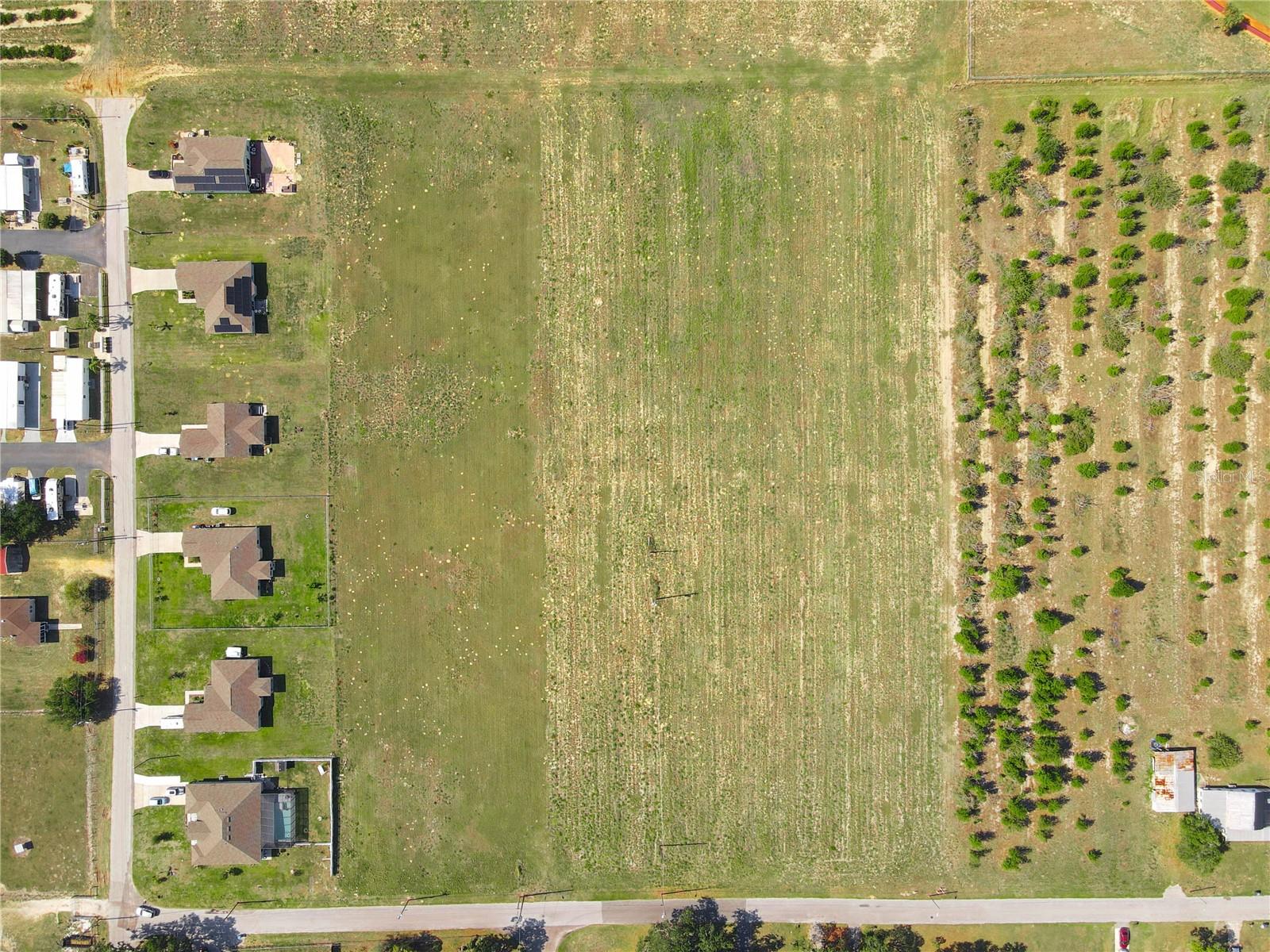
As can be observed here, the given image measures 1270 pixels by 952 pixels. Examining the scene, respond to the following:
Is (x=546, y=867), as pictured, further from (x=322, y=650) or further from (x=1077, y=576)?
(x=1077, y=576)

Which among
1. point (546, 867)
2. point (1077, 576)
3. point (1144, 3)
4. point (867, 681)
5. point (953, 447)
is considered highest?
point (1144, 3)

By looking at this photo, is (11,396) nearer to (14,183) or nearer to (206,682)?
(14,183)

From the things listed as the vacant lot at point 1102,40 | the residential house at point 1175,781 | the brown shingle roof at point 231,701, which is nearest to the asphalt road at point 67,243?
the brown shingle roof at point 231,701

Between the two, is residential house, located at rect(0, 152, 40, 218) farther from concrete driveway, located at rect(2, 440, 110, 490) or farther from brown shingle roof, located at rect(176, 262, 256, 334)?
concrete driveway, located at rect(2, 440, 110, 490)

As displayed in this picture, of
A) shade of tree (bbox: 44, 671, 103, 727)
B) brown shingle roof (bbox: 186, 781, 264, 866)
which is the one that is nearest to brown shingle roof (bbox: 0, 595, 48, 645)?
shade of tree (bbox: 44, 671, 103, 727)

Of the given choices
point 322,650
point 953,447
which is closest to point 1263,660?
point 953,447
